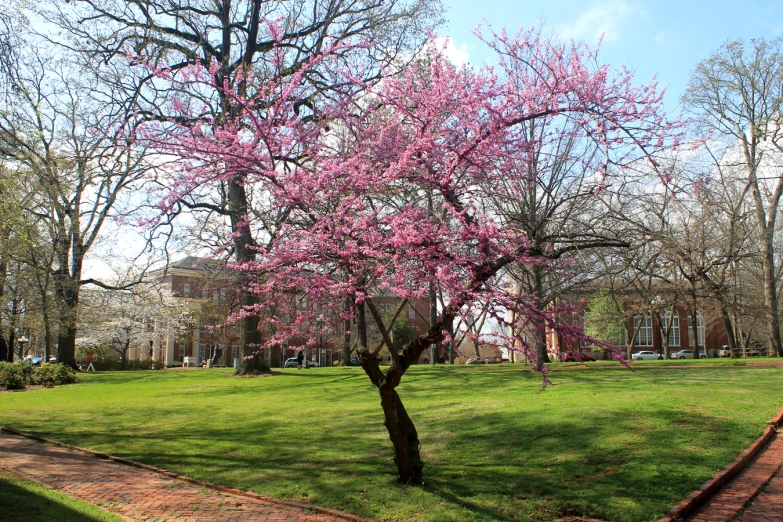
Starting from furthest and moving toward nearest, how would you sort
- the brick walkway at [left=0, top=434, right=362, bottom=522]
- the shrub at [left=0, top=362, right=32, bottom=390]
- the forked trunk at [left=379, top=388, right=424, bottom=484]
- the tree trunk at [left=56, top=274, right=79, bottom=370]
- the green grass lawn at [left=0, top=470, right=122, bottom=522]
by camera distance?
the tree trunk at [left=56, top=274, right=79, bottom=370], the shrub at [left=0, top=362, right=32, bottom=390], the forked trunk at [left=379, top=388, right=424, bottom=484], the brick walkway at [left=0, top=434, right=362, bottom=522], the green grass lawn at [left=0, top=470, right=122, bottom=522]

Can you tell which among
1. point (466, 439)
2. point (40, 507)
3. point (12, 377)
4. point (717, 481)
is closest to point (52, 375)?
point (12, 377)

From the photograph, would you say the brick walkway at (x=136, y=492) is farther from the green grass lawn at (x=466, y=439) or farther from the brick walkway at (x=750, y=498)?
the brick walkway at (x=750, y=498)

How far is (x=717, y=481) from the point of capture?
6.52 meters

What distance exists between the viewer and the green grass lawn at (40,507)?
5754mm

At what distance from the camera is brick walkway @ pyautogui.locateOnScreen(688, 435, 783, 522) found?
5.78 metres

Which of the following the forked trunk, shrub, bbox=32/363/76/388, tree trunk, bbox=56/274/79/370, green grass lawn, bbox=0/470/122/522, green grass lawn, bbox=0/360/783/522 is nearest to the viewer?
green grass lawn, bbox=0/470/122/522

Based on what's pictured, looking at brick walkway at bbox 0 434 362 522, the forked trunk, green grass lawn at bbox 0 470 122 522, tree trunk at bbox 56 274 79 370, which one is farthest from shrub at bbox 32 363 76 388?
the forked trunk

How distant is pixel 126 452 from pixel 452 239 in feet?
21.1

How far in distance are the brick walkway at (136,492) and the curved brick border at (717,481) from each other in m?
3.47

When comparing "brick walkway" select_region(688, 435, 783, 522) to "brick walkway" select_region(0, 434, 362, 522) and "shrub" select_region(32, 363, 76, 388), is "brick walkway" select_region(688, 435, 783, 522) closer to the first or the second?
"brick walkway" select_region(0, 434, 362, 522)

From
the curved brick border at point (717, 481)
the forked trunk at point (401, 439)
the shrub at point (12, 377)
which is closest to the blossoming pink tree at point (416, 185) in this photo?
the forked trunk at point (401, 439)

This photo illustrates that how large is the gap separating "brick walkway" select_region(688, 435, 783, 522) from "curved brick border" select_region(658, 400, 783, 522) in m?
0.05

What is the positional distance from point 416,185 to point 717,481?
5.01m

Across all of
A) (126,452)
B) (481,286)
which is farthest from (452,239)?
(126,452)
